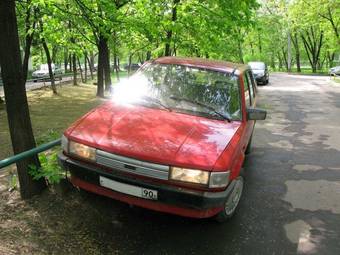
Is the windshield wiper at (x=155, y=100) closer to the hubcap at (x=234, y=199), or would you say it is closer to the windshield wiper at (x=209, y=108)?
the windshield wiper at (x=209, y=108)

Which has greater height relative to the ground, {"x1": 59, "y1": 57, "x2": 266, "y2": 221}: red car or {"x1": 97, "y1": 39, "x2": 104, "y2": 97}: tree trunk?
{"x1": 59, "y1": 57, "x2": 266, "y2": 221}: red car

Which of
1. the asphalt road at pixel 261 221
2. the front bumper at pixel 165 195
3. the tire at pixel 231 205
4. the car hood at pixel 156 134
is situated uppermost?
the car hood at pixel 156 134

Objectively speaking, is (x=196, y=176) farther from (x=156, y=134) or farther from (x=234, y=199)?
(x=234, y=199)

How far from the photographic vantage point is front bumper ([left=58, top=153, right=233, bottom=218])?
3525mm

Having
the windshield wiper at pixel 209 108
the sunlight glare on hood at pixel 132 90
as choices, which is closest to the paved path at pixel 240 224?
the windshield wiper at pixel 209 108

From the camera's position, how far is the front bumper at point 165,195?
353 centimetres

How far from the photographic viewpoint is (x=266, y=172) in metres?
6.20

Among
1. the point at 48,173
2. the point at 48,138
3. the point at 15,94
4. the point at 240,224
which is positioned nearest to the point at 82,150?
the point at 48,173

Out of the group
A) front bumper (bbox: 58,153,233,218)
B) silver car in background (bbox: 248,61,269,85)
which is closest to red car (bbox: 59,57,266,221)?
front bumper (bbox: 58,153,233,218)

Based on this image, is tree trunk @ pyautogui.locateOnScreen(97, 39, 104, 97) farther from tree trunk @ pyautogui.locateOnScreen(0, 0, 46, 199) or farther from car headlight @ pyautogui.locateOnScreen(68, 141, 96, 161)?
car headlight @ pyautogui.locateOnScreen(68, 141, 96, 161)

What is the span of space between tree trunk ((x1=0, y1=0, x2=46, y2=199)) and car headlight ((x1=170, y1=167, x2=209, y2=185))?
6.35 ft

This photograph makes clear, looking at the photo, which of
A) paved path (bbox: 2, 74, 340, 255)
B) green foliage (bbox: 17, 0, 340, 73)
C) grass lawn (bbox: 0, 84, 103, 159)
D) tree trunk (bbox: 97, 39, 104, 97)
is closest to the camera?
paved path (bbox: 2, 74, 340, 255)

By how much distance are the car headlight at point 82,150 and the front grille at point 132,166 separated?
84mm

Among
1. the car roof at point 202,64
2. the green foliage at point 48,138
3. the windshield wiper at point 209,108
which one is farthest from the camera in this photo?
the green foliage at point 48,138
